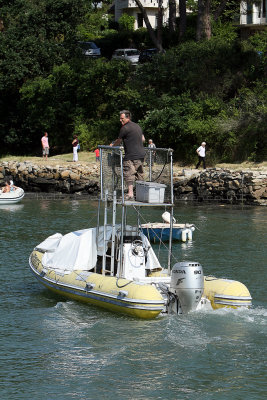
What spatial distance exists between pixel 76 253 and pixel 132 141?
10.0 feet

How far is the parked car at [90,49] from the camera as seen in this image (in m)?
55.1

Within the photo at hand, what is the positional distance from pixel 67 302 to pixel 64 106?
34.3 m

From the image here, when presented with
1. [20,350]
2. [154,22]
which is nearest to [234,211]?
[20,350]

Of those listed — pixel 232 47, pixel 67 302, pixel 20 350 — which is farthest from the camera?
pixel 232 47

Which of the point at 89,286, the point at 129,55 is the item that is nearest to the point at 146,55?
the point at 129,55

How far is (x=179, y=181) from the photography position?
129ft

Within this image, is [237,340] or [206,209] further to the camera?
[206,209]

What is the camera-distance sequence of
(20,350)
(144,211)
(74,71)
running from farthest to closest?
1. (74,71)
2. (144,211)
3. (20,350)

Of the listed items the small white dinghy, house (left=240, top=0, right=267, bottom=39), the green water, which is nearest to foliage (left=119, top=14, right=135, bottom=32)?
house (left=240, top=0, right=267, bottom=39)

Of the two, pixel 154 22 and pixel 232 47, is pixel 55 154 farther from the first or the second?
pixel 154 22

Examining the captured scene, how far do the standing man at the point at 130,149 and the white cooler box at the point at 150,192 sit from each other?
0.23m

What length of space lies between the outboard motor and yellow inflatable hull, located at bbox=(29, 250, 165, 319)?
1.37 feet

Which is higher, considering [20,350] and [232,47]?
[232,47]

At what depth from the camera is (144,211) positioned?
109 feet
